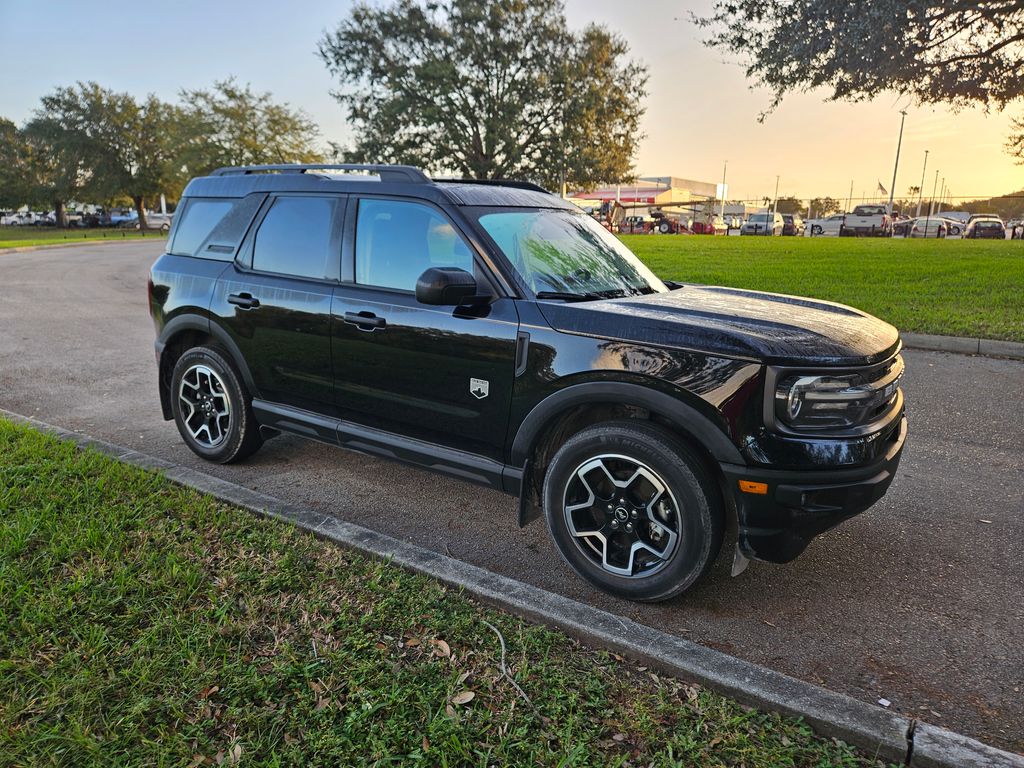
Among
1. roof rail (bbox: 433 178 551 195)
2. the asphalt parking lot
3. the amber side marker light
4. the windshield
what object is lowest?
the asphalt parking lot

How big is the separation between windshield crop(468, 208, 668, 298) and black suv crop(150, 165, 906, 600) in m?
0.02

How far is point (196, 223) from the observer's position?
15.8 ft

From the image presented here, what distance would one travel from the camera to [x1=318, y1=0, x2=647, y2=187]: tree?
102 ft

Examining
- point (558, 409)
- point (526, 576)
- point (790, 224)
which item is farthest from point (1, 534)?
point (790, 224)

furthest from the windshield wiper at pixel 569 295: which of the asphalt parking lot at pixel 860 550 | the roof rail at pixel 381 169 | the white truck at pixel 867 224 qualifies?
the white truck at pixel 867 224

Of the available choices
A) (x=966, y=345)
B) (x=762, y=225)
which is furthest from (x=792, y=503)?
(x=762, y=225)

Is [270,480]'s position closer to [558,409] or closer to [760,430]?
[558,409]

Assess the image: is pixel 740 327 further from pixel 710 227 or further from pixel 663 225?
pixel 663 225

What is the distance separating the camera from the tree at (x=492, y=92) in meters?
31.0

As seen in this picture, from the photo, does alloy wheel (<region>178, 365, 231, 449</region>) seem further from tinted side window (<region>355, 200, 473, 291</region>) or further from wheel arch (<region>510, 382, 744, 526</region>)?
wheel arch (<region>510, 382, 744, 526</region>)

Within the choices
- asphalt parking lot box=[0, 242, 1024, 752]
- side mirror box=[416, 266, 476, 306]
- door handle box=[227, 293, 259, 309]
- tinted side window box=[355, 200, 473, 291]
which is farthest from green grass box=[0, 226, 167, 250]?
side mirror box=[416, 266, 476, 306]

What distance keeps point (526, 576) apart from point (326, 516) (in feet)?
3.65

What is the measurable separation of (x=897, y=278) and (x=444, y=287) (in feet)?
39.9

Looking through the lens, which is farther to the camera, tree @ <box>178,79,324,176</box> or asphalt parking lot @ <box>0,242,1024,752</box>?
tree @ <box>178,79,324,176</box>
